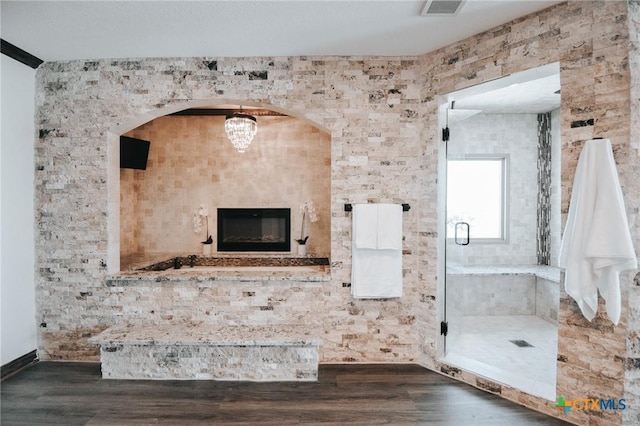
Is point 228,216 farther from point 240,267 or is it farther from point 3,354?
point 3,354

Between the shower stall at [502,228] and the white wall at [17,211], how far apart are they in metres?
3.84

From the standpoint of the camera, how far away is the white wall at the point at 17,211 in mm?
2824

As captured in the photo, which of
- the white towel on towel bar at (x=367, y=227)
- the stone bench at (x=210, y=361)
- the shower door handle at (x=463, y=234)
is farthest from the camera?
the shower door handle at (x=463, y=234)

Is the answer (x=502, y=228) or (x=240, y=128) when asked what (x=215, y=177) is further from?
(x=502, y=228)

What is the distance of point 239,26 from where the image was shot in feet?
8.18

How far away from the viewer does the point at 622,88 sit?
80.9 inches

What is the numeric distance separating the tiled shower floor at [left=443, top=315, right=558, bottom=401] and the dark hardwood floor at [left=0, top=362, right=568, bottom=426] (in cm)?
19

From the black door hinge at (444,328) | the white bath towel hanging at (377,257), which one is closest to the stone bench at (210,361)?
the white bath towel hanging at (377,257)

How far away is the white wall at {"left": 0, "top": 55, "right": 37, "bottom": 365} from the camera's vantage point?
9.27ft

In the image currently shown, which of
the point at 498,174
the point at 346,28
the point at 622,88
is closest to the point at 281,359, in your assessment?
the point at 346,28

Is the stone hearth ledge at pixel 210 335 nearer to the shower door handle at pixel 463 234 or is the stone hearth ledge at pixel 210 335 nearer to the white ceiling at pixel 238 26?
the shower door handle at pixel 463 234

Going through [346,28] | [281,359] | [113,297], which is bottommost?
[281,359]

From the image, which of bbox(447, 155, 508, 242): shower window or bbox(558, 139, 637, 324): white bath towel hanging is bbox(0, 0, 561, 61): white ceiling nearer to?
bbox(558, 139, 637, 324): white bath towel hanging

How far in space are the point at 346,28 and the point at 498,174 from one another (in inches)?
135
